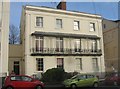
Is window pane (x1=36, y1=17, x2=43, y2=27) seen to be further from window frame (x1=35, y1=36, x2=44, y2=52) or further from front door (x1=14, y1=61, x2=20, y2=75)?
front door (x1=14, y1=61, x2=20, y2=75)

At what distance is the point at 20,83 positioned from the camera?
69.1 feet

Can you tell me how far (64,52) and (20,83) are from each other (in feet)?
51.7

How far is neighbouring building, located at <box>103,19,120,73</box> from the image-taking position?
4528 cm

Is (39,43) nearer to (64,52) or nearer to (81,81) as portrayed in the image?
(64,52)

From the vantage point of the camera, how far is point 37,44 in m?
34.8

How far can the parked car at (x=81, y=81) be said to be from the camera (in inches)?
968

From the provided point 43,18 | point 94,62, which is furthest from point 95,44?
point 43,18

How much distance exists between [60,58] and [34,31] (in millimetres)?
5246

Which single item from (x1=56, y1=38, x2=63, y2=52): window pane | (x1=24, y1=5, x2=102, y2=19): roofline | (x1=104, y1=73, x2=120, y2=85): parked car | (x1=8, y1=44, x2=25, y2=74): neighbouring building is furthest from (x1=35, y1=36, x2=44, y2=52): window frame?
(x1=104, y1=73, x2=120, y2=85): parked car

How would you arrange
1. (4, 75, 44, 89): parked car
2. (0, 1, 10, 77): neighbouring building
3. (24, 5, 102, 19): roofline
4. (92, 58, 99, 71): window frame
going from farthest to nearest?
1. (92, 58, 99, 71): window frame
2. (24, 5, 102, 19): roofline
3. (0, 1, 10, 77): neighbouring building
4. (4, 75, 44, 89): parked car

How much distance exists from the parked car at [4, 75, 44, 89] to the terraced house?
12.1 meters

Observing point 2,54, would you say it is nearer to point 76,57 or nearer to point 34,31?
point 34,31

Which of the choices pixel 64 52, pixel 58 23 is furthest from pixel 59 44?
pixel 58 23

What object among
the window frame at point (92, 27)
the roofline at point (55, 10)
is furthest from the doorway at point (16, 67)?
the window frame at point (92, 27)
